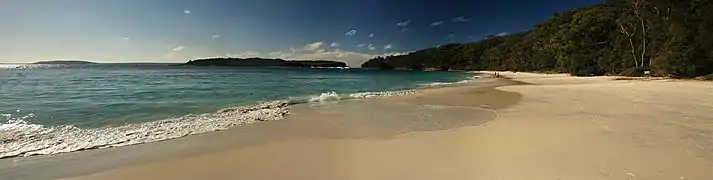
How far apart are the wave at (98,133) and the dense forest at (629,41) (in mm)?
27031

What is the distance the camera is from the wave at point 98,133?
6910mm

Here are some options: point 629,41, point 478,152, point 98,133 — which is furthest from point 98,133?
point 629,41

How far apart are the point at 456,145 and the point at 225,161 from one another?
339 centimetres

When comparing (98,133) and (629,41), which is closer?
(98,133)

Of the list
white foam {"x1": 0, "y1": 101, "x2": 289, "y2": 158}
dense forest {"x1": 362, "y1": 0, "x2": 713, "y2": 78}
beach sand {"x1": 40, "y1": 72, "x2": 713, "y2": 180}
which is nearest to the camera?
beach sand {"x1": 40, "y1": 72, "x2": 713, "y2": 180}

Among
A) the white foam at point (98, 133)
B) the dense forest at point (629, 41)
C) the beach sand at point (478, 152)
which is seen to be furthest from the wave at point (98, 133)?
the dense forest at point (629, 41)

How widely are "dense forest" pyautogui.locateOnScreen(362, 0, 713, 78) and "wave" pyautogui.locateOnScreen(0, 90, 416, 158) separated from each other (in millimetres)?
27031

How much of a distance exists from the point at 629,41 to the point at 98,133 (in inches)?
1742

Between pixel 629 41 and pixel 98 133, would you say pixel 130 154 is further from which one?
pixel 629 41

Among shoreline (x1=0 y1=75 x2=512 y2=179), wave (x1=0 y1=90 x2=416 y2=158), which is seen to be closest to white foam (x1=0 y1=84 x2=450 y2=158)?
wave (x1=0 y1=90 x2=416 y2=158)

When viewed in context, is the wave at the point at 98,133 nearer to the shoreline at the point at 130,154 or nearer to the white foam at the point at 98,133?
the white foam at the point at 98,133

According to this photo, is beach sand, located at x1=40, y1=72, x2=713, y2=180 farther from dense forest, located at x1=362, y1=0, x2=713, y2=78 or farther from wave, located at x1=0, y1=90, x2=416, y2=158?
dense forest, located at x1=362, y1=0, x2=713, y2=78

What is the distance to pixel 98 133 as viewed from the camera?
8.43 meters

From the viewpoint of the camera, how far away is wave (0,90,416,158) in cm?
691
